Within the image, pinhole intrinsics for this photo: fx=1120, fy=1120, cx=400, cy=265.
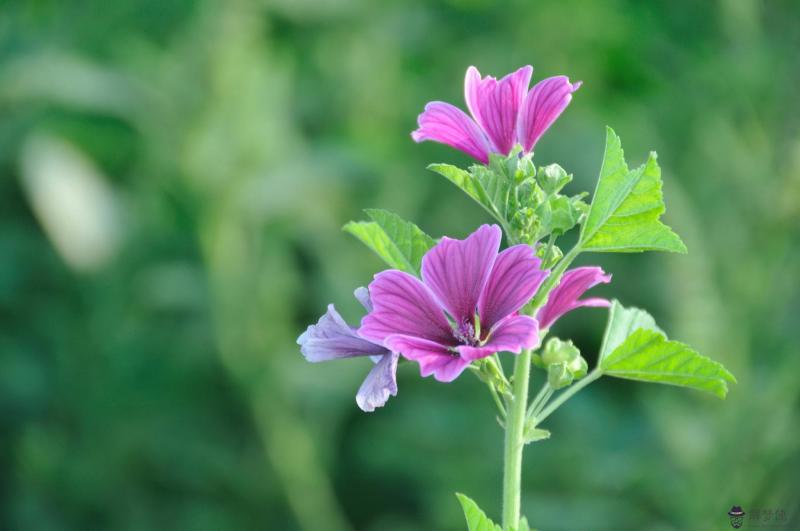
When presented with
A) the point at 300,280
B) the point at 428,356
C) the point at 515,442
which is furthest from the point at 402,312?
the point at 300,280

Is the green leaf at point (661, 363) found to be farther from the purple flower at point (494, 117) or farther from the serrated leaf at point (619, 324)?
the purple flower at point (494, 117)

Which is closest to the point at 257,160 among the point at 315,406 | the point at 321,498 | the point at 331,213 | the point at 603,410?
→ the point at 331,213

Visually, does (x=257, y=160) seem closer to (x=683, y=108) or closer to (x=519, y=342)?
(x=683, y=108)

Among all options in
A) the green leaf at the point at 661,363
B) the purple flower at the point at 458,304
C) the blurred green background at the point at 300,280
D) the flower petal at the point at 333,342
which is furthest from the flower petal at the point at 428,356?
the blurred green background at the point at 300,280

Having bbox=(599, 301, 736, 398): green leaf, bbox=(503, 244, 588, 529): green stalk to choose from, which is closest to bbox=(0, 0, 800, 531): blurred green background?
bbox=(599, 301, 736, 398): green leaf

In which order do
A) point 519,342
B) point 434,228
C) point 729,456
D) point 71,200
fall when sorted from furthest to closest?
point 434,228, point 71,200, point 729,456, point 519,342

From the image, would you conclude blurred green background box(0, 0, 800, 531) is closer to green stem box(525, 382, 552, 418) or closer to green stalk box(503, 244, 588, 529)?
green stem box(525, 382, 552, 418)
